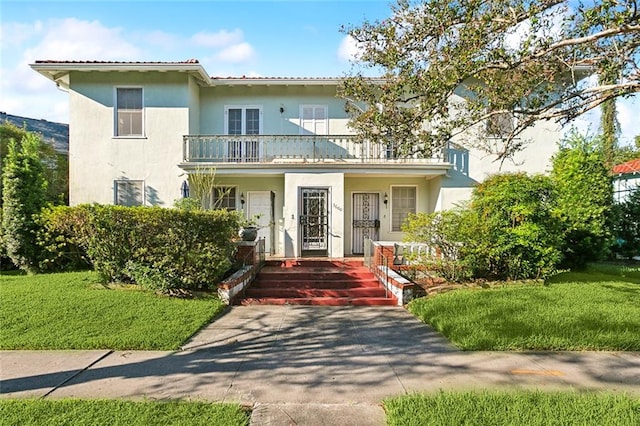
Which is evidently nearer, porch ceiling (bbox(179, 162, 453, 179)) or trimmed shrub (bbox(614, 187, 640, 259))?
porch ceiling (bbox(179, 162, 453, 179))

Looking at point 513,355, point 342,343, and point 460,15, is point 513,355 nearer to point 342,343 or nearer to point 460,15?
point 342,343

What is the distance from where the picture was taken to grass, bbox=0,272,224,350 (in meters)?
5.49

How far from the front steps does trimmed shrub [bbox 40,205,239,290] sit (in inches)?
49.4

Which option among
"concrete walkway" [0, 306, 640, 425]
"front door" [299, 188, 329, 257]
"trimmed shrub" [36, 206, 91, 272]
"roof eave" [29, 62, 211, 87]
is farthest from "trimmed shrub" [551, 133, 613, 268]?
"trimmed shrub" [36, 206, 91, 272]

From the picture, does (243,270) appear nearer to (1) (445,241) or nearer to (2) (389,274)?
(2) (389,274)

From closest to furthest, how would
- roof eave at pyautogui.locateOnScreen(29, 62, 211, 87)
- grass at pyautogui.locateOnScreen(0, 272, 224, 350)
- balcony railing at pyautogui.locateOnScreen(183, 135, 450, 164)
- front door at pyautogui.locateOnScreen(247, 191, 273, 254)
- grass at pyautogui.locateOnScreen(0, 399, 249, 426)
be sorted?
grass at pyautogui.locateOnScreen(0, 399, 249, 426), grass at pyautogui.locateOnScreen(0, 272, 224, 350), roof eave at pyautogui.locateOnScreen(29, 62, 211, 87), balcony railing at pyautogui.locateOnScreen(183, 135, 450, 164), front door at pyautogui.locateOnScreen(247, 191, 273, 254)

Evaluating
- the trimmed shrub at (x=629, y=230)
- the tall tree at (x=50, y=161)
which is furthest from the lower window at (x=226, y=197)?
the trimmed shrub at (x=629, y=230)

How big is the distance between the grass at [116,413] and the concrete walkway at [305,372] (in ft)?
0.75

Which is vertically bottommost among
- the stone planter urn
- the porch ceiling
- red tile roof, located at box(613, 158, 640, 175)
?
the stone planter urn

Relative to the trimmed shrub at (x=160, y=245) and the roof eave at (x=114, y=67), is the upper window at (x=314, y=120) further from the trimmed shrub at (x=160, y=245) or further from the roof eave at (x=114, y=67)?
the trimmed shrub at (x=160, y=245)

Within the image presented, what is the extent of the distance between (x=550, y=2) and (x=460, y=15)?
1.49 meters

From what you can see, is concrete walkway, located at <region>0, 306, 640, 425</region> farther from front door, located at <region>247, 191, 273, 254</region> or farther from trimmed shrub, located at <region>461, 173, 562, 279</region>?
front door, located at <region>247, 191, 273, 254</region>

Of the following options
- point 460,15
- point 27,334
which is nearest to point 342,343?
point 27,334

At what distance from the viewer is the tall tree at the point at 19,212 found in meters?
10.5
